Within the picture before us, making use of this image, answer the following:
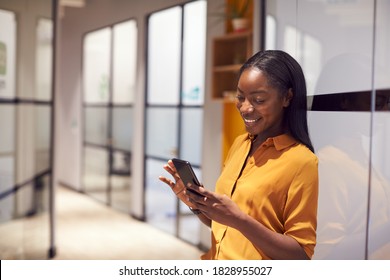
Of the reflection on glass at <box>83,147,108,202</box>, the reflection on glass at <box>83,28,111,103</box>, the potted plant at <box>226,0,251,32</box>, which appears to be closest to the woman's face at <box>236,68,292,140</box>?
the potted plant at <box>226,0,251,32</box>

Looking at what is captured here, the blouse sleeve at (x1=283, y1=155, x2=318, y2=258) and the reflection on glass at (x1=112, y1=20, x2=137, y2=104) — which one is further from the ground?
the reflection on glass at (x1=112, y1=20, x2=137, y2=104)

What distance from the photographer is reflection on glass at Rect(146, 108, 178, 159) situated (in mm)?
3709

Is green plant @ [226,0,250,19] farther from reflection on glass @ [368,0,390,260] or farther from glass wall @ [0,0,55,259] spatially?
glass wall @ [0,0,55,259]

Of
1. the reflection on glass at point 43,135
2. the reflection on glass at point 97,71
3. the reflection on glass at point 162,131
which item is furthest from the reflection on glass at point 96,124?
the reflection on glass at point 162,131

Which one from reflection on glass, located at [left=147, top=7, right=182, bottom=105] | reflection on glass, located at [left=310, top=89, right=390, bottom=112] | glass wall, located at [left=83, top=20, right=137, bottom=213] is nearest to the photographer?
reflection on glass, located at [left=310, top=89, right=390, bottom=112]

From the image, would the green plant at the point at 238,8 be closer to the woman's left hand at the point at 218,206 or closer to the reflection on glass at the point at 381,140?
the reflection on glass at the point at 381,140

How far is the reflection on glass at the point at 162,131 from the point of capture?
3709 mm

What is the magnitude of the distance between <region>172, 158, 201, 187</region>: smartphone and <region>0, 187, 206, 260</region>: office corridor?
782 mm

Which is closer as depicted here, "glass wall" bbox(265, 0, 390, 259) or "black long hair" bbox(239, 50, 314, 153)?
"black long hair" bbox(239, 50, 314, 153)

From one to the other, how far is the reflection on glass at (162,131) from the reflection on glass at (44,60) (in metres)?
0.93

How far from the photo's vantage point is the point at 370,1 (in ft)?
5.56

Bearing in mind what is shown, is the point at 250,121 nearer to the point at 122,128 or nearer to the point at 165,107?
the point at 165,107

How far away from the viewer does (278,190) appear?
1.30m
